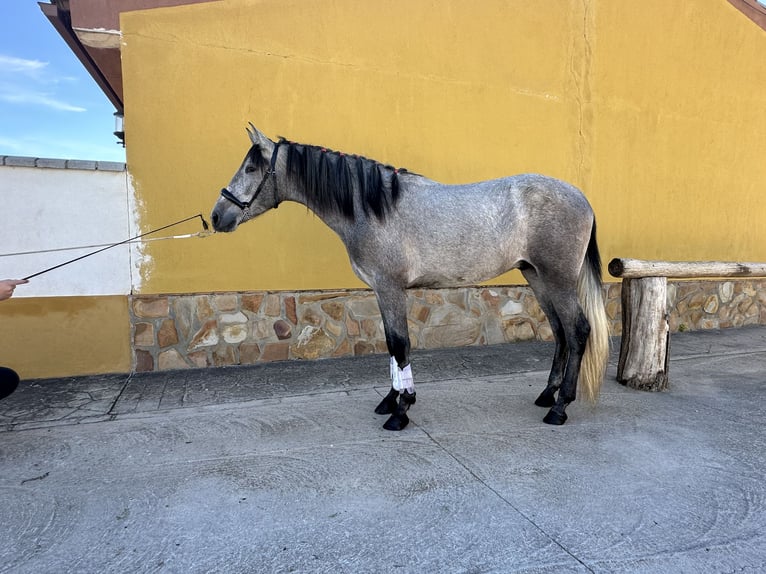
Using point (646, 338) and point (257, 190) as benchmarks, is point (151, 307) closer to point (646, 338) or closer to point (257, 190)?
point (257, 190)

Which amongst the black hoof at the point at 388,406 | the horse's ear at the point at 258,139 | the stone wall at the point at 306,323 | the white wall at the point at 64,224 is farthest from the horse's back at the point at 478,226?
the white wall at the point at 64,224

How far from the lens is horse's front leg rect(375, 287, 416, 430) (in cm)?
279

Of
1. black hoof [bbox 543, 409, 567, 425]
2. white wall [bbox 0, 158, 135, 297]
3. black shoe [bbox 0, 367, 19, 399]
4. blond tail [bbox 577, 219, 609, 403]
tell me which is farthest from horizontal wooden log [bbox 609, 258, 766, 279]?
white wall [bbox 0, 158, 135, 297]

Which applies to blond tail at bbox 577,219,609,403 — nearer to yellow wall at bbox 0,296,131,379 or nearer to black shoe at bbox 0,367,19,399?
black shoe at bbox 0,367,19,399

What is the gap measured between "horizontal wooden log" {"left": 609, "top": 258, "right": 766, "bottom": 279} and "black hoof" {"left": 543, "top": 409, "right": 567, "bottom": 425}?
1.34 meters

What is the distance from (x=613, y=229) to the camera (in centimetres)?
589

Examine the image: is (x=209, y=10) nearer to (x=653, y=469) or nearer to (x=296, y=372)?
(x=296, y=372)

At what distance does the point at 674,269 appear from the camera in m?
3.80

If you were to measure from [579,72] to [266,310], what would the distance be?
15.7 feet

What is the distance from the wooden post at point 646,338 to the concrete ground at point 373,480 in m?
0.14

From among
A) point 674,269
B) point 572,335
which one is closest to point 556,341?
point 572,335

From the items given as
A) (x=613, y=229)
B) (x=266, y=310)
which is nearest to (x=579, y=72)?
(x=613, y=229)

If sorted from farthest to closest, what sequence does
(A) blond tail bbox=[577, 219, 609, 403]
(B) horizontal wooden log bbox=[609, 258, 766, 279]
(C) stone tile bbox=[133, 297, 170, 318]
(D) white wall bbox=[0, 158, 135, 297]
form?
(C) stone tile bbox=[133, 297, 170, 318] → (D) white wall bbox=[0, 158, 135, 297] → (B) horizontal wooden log bbox=[609, 258, 766, 279] → (A) blond tail bbox=[577, 219, 609, 403]

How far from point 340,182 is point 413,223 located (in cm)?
53
